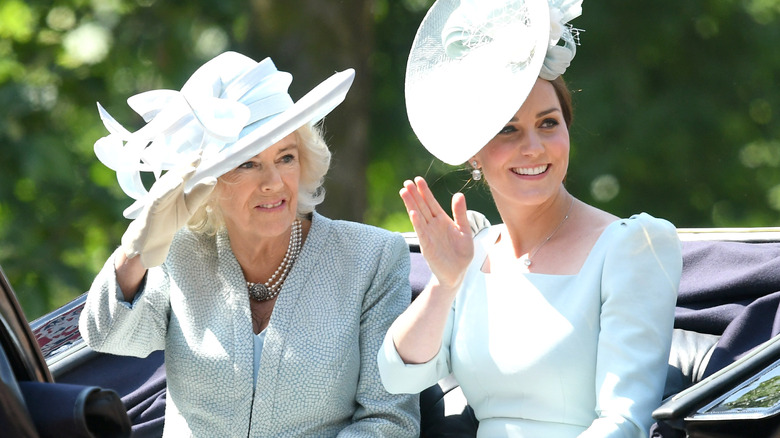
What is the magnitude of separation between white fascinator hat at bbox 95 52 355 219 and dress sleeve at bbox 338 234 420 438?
1.50 feet

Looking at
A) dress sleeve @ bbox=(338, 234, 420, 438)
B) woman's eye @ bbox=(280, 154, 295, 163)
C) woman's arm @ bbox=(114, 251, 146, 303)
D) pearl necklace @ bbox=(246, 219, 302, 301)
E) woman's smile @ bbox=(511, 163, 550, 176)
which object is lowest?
dress sleeve @ bbox=(338, 234, 420, 438)

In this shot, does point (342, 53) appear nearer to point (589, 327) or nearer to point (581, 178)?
point (581, 178)

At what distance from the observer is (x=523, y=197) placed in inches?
102

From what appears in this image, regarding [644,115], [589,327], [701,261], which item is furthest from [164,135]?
[644,115]

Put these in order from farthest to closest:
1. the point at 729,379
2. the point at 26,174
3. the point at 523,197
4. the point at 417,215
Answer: the point at 26,174, the point at 523,197, the point at 417,215, the point at 729,379

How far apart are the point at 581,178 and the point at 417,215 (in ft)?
12.0

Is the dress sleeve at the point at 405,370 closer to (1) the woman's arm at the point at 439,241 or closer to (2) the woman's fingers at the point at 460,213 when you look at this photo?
(1) the woman's arm at the point at 439,241

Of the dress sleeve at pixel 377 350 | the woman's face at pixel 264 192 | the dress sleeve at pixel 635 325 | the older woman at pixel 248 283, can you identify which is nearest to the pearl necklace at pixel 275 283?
the older woman at pixel 248 283

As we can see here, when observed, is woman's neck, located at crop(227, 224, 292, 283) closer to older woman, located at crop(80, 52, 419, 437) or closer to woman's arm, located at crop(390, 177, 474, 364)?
older woman, located at crop(80, 52, 419, 437)

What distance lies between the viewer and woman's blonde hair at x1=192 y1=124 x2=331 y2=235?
2969mm

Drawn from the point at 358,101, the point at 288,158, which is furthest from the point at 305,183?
the point at 358,101

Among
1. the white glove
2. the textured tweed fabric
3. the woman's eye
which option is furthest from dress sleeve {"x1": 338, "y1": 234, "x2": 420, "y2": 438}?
the white glove

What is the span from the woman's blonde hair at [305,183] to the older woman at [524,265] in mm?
344

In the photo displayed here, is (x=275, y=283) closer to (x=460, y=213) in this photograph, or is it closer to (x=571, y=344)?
(x=460, y=213)
